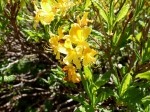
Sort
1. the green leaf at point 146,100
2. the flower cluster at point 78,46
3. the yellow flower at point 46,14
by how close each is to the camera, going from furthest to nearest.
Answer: the green leaf at point 146,100 < the yellow flower at point 46,14 < the flower cluster at point 78,46

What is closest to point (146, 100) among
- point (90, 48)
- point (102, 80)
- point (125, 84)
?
point (125, 84)

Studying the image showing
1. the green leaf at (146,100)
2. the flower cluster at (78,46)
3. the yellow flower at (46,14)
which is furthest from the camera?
the green leaf at (146,100)

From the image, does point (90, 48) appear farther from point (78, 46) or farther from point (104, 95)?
point (104, 95)

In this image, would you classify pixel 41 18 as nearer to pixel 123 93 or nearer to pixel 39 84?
pixel 123 93

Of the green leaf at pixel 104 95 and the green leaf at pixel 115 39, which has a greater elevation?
the green leaf at pixel 115 39

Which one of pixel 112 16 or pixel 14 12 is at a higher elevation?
pixel 14 12

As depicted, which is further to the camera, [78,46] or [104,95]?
[104,95]

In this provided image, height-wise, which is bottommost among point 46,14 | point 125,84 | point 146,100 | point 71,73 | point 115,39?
point 146,100

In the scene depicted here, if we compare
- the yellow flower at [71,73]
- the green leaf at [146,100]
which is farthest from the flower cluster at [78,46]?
the green leaf at [146,100]

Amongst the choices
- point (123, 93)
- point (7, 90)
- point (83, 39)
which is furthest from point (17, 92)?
point (83, 39)

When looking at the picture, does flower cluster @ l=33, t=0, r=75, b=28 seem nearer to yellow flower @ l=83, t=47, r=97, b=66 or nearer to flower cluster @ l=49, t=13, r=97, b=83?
flower cluster @ l=49, t=13, r=97, b=83

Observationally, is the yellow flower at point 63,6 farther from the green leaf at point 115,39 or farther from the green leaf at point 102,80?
the green leaf at point 102,80
